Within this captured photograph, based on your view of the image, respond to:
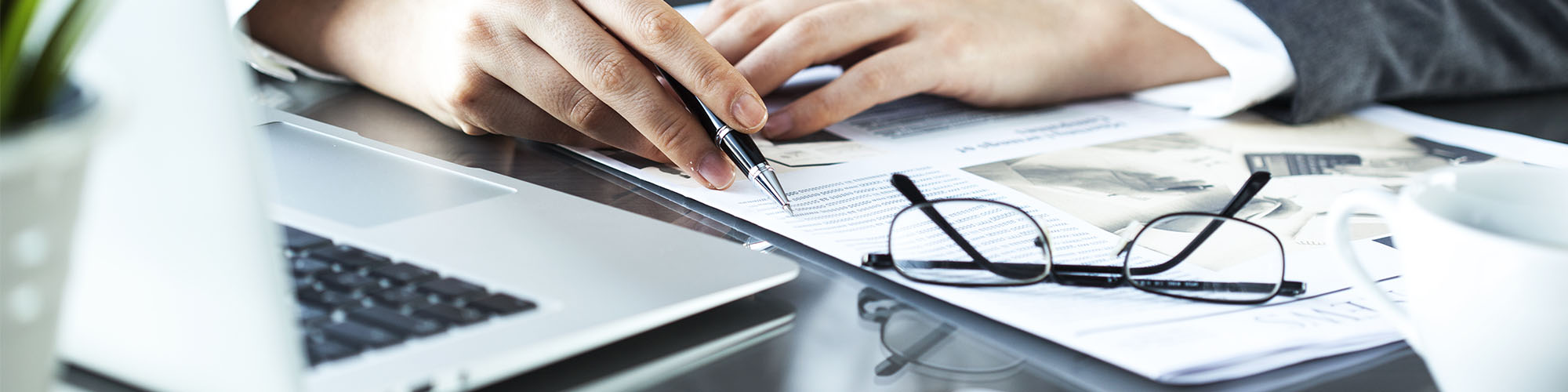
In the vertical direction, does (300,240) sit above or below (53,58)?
below

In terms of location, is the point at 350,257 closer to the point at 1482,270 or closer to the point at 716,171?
the point at 716,171

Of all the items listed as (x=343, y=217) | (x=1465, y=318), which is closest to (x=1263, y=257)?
(x=1465, y=318)

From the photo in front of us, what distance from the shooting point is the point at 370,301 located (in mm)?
360

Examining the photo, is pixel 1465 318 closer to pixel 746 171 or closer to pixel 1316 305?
pixel 1316 305

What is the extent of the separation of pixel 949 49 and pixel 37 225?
2.13 feet

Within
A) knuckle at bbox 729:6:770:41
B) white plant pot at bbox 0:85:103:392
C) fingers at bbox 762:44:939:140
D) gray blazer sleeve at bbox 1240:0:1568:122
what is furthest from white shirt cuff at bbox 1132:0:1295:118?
white plant pot at bbox 0:85:103:392

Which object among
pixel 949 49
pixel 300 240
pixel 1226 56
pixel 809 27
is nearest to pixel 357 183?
pixel 300 240

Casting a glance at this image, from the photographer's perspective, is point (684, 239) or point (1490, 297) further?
point (684, 239)

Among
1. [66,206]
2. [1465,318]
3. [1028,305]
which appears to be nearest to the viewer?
[66,206]

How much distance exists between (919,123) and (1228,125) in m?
0.23

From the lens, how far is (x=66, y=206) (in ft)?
0.69

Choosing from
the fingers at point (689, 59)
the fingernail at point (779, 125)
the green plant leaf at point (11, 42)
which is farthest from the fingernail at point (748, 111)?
the green plant leaf at point (11, 42)

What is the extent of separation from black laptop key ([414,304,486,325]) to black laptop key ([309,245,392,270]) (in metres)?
0.05

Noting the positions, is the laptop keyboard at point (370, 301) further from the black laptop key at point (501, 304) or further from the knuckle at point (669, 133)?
the knuckle at point (669, 133)
